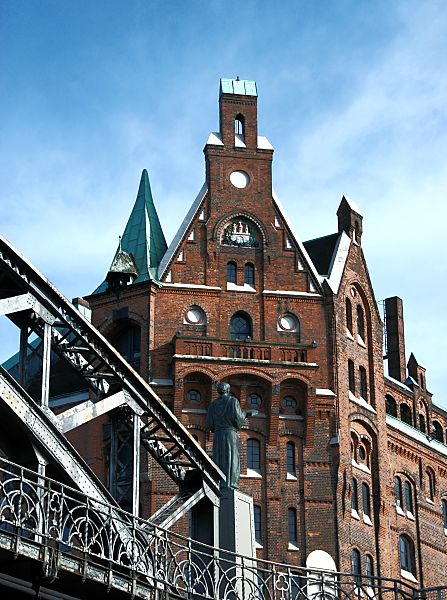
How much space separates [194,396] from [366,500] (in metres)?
7.07

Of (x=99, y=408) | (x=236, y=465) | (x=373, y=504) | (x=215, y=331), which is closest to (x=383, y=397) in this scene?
(x=373, y=504)

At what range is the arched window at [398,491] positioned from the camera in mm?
52219

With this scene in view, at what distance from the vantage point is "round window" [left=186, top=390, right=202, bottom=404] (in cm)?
4519

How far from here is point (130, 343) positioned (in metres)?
46.5

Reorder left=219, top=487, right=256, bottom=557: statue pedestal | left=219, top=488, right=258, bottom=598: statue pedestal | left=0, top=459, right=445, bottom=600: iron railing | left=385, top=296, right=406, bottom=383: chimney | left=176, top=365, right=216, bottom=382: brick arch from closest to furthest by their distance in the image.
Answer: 1. left=0, top=459, right=445, bottom=600: iron railing
2. left=219, top=488, right=258, bottom=598: statue pedestal
3. left=219, top=487, right=256, bottom=557: statue pedestal
4. left=176, top=365, right=216, bottom=382: brick arch
5. left=385, top=296, right=406, bottom=383: chimney

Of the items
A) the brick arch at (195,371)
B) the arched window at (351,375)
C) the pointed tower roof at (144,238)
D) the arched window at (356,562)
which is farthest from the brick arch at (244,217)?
the arched window at (356,562)

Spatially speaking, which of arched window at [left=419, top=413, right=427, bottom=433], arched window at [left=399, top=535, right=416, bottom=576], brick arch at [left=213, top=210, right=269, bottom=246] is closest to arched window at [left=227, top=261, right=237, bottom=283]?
brick arch at [left=213, top=210, right=269, bottom=246]

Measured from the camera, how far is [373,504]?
47188 mm

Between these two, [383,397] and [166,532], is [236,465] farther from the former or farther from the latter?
[383,397]

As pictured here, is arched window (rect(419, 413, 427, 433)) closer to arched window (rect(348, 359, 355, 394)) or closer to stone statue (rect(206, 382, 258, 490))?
arched window (rect(348, 359, 355, 394))

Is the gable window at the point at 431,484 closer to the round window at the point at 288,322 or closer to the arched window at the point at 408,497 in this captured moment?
the arched window at the point at 408,497

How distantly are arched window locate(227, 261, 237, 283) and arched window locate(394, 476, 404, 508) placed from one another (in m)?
11.1

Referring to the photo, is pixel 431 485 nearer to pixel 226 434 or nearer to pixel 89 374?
pixel 226 434

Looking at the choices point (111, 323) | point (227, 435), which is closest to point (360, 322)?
point (111, 323)
